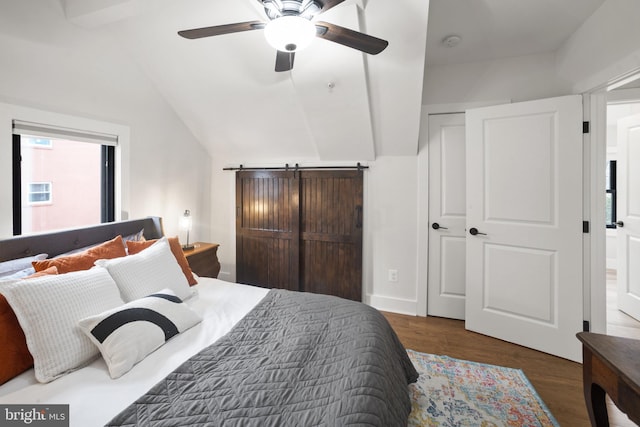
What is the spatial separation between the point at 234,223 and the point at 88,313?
2365mm

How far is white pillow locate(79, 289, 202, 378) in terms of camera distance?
1169 mm

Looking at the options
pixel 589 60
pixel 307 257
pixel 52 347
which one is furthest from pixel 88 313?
pixel 589 60

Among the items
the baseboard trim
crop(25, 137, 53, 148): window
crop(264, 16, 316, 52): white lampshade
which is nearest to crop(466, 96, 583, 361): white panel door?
the baseboard trim

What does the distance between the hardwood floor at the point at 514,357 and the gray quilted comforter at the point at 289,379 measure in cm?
96

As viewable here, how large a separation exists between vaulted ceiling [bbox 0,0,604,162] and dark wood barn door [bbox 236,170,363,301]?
1.25 feet

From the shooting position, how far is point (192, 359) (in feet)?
3.97

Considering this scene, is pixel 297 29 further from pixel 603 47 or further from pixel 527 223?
pixel 527 223

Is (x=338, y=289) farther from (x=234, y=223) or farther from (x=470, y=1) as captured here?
(x=470, y=1)

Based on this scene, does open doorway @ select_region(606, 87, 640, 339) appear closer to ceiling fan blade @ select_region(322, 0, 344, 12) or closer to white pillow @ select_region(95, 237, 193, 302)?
ceiling fan blade @ select_region(322, 0, 344, 12)

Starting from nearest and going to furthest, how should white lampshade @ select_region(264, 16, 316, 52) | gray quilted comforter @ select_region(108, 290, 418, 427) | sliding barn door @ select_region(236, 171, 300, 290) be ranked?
gray quilted comforter @ select_region(108, 290, 418, 427), white lampshade @ select_region(264, 16, 316, 52), sliding barn door @ select_region(236, 171, 300, 290)

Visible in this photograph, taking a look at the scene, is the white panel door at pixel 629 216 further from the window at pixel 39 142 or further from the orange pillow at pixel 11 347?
the window at pixel 39 142

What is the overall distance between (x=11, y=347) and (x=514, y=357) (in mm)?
3014

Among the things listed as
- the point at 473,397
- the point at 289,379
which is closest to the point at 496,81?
the point at 473,397

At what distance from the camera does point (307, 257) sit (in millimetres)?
3277
